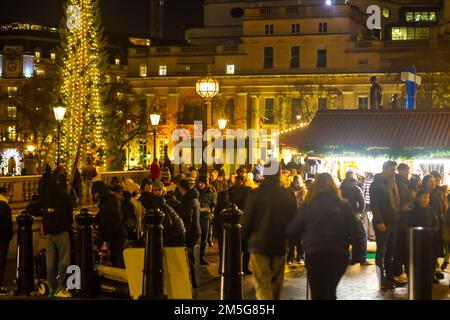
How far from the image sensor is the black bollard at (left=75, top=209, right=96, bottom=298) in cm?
1273

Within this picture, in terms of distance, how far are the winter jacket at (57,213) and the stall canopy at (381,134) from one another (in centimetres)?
687

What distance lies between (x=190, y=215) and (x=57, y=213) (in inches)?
92.7

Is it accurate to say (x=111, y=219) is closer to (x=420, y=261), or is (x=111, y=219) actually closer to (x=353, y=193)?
(x=353, y=193)

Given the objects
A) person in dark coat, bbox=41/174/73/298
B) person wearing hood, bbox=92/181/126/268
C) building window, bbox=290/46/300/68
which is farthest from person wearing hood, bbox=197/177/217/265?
building window, bbox=290/46/300/68

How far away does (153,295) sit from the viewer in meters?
10.9

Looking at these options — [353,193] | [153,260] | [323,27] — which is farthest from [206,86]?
[323,27]

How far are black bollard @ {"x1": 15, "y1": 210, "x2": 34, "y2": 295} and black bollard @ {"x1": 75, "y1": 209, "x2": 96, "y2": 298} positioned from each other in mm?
1122

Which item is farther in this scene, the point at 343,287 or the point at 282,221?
the point at 343,287

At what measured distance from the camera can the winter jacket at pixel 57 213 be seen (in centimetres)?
1340

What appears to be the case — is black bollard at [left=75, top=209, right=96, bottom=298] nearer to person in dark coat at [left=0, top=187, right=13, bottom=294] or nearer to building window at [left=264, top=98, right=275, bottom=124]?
person in dark coat at [left=0, top=187, right=13, bottom=294]

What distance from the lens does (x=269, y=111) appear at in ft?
274
